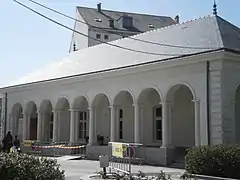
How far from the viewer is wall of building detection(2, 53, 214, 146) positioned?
70.0 feet

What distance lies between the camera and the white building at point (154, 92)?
2072cm

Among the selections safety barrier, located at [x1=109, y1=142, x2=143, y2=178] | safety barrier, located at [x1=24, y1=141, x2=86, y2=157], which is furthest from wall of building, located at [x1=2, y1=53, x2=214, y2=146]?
safety barrier, located at [x1=109, y1=142, x2=143, y2=178]

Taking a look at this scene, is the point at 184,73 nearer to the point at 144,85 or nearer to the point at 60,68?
the point at 144,85

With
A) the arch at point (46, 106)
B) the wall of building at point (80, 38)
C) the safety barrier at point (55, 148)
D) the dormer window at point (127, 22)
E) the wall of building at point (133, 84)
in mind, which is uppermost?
the dormer window at point (127, 22)

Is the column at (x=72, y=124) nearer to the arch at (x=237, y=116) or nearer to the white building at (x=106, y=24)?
the arch at (x=237, y=116)

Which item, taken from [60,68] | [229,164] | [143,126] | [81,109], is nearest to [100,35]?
[60,68]

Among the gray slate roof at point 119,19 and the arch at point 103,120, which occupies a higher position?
the gray slate roof at point 119,19

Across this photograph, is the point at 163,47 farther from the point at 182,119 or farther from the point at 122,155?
the point at 122,155

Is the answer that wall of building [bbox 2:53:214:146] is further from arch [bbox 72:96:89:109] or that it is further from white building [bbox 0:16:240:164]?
arch [bbox 72:96:89:109]

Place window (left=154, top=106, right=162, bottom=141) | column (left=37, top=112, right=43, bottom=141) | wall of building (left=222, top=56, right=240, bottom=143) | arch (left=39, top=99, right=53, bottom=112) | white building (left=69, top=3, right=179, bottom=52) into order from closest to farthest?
wall of building (left=222, top=56, right=240, bottom=143) < window (left=154, top=106, right=162, bottom=141) < arch (left=39, top=99, right=53, bottom=112) < column (left=37, top=112, right=43, bottom=141) < white building (left=69, top=3, right=179, bottom=52)

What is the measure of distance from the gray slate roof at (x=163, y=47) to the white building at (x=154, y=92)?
0.07 metres

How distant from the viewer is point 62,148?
3030 cm

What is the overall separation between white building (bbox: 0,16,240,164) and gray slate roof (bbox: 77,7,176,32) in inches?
1240

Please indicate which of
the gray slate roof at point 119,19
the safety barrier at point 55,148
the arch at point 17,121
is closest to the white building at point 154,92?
the safety barrier at point 55,148
